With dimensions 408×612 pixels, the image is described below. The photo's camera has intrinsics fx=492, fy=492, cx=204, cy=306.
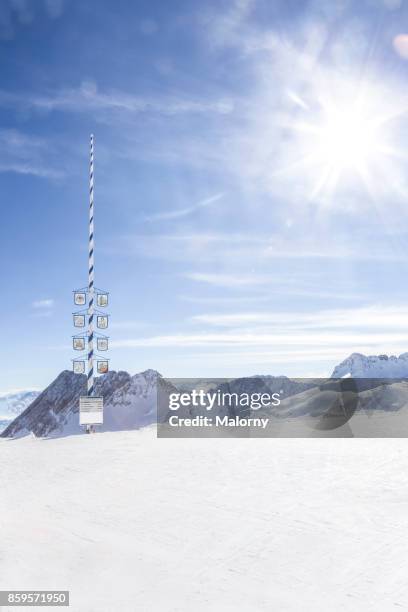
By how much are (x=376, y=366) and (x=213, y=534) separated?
121 ft

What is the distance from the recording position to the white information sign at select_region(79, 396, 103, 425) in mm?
23033

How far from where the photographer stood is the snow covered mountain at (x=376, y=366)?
4008cm

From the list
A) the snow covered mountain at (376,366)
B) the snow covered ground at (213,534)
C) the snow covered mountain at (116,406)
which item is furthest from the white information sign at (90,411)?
the snow covered mountain at (376,366)

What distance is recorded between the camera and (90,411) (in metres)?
23.2

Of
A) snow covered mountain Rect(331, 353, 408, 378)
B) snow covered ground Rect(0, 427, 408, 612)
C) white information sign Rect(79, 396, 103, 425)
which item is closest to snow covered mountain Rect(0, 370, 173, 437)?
white information sign Rect(79, 396, 103, 425)

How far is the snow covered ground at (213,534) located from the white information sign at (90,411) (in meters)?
9.57

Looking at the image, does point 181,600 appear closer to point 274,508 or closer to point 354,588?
point 354,588

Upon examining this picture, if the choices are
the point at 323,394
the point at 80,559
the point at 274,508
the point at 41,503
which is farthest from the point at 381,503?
the point at 323,394

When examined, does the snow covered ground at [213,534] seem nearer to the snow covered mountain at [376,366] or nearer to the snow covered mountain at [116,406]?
the snow covered mountain at [116,406]

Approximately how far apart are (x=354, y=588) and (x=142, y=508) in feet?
14.3

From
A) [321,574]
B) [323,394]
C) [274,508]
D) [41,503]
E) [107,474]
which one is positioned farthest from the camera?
[323,394]

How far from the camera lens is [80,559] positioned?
657 centimetres

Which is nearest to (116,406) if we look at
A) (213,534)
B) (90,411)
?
(90,411)

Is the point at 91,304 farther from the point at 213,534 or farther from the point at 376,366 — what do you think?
the point at 376,366
